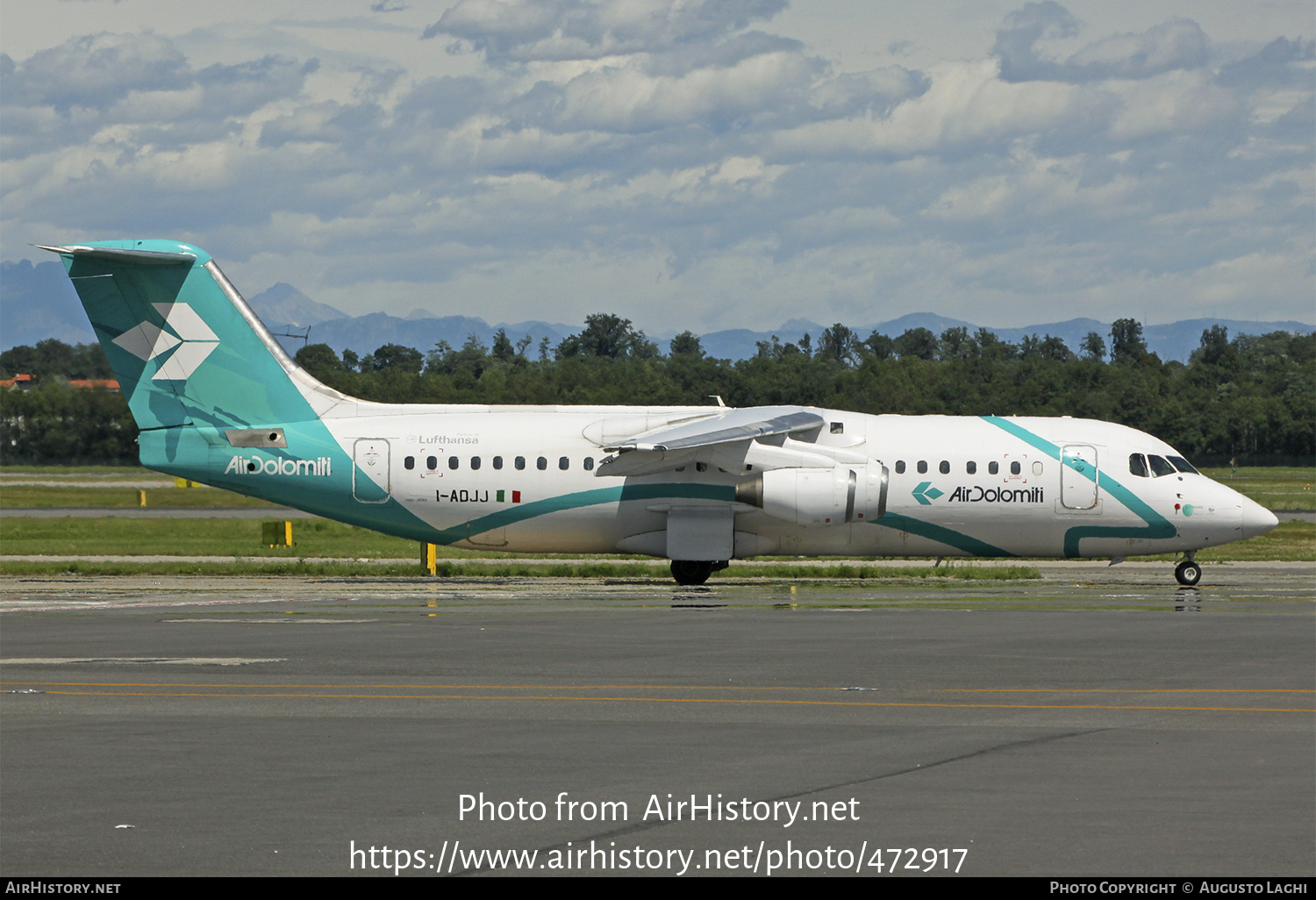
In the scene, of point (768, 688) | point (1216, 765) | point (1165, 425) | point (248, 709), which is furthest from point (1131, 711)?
point (1165, 425)

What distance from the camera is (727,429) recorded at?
29.6 m

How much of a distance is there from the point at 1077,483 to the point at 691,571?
28.2ft

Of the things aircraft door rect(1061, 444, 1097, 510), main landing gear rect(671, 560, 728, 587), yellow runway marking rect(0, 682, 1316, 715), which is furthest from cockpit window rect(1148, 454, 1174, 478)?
yellow runway marking rect(0, 682, 1316, 715)

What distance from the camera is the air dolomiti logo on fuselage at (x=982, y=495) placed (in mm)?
31000

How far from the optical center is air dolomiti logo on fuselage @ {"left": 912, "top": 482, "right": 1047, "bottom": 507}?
3100 cm

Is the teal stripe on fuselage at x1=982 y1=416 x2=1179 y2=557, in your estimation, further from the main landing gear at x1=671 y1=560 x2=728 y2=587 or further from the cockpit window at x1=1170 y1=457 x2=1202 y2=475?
the main landing gear at x1=671 y1=560 x2=728 y2=587

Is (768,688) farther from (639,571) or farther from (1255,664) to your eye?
(639,571)

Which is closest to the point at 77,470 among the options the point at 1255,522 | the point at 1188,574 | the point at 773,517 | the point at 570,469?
the point at 570,469

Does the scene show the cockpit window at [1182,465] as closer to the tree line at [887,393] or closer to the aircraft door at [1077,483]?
the aircraft door at [1077,483]

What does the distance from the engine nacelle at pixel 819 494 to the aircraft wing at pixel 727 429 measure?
1.01m

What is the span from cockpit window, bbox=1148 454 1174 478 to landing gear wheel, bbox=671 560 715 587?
391 inches

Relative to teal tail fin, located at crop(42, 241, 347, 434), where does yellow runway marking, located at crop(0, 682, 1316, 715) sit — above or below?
below

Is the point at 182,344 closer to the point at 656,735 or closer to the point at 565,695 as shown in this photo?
the point at 565,695

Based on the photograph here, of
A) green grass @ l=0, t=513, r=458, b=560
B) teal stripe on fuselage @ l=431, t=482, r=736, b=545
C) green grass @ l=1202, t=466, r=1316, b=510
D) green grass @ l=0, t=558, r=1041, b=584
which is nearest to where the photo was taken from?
teal stripe on fuselage @ l=431, t=482, r=736, b=545
